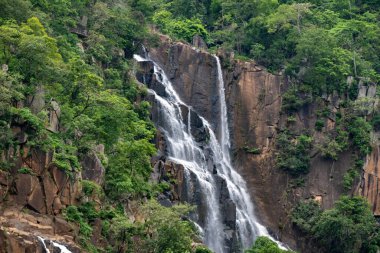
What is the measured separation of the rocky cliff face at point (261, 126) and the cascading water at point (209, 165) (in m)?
Answer: 1.10

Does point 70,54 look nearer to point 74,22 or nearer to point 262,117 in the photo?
point 74,22

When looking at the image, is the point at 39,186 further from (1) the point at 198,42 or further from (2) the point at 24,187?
(1) the point at 198,42

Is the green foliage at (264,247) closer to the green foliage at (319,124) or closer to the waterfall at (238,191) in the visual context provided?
the waterfall at (238,191)

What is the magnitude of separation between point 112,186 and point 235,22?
99.3ft

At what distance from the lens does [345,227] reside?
51406 millimetres

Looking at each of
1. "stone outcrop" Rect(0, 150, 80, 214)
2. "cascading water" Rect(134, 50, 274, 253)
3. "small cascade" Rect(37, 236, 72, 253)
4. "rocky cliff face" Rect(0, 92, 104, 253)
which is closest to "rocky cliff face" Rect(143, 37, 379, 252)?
"cascading water" Rect(134, 50, 274, 253)

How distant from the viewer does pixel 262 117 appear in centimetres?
5841

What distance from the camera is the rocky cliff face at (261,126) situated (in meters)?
55.5

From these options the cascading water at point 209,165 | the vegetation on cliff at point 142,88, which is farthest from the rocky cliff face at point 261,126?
the cascading water at point 209,165

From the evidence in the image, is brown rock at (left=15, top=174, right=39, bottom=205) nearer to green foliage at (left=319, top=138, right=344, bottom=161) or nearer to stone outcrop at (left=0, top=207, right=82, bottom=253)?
stone outcrop at (left=0, top=207, right=82, bottom=253)

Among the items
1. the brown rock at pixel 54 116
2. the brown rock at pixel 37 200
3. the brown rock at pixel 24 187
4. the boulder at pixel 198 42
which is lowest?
the brown rock at pixel 37 200

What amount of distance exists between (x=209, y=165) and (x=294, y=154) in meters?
8.27

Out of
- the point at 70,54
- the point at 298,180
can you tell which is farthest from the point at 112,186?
the point at 298,180

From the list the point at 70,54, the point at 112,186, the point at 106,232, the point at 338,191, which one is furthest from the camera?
the point at 338,191
